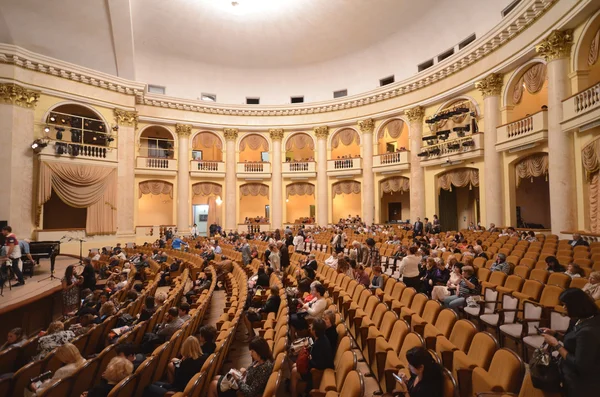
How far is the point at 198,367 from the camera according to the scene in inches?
130

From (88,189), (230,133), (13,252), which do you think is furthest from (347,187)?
(13,252)

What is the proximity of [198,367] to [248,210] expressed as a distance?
22.0 m

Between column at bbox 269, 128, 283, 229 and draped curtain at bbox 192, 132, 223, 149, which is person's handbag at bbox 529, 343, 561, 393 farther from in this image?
draped curtain at bbox 192, 132, 223, 149

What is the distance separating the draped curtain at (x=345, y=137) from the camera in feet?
68.7

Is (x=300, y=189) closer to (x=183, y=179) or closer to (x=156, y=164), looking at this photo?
(x=183, y=179)

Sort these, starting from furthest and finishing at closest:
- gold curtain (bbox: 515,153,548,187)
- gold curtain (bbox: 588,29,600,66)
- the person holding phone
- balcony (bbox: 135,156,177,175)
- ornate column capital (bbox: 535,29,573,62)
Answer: balcony (bbox: 135,156,177,175), gold curtain (bbox: 515,153,548,187), ornate column capital (bbox: 535,29,573,62), gold curtain (bbox: 588,29,600,66), the person holding phone

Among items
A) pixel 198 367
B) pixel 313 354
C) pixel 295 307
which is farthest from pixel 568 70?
pixel 198 367

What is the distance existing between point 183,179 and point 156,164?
1710 mm

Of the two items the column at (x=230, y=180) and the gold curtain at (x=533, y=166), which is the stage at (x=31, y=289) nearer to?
the column at (x=230, y=180)

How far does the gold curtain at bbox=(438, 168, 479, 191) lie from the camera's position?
14.8 metres

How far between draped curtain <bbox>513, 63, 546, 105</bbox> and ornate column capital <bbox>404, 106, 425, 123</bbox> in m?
4.86

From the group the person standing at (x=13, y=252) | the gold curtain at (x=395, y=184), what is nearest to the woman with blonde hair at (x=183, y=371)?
the person standing at (x=13, y=252)

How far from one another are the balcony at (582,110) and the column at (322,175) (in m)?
13.0

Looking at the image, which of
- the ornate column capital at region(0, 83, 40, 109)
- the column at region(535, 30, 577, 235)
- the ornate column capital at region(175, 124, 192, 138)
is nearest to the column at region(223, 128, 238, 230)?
the ornate column capital at region(175, 124, 192, 138)
